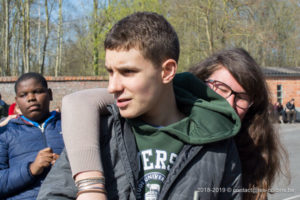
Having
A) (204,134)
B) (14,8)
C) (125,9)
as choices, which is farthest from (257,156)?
(14,8)

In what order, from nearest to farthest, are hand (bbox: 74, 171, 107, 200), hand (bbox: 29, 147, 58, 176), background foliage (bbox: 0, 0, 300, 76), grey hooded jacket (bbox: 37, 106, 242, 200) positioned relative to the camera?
1. hand (bbox: 74, 171, 107, 200)
2. grey hooded jacket (bbox: 37, 106, 242, 200)
3. hand (bbox: 29, 147, 58, 176)
4. background foliage (bbox: 0, 0, 300, 76)

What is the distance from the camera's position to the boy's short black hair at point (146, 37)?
4.75 ft

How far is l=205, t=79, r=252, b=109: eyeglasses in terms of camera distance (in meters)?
2.14

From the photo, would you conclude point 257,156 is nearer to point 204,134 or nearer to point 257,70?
point 257,70

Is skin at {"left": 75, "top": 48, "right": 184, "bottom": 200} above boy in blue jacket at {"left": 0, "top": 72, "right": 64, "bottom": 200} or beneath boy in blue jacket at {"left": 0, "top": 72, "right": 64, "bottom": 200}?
above

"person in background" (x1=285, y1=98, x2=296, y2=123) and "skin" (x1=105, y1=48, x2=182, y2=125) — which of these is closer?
"skin" (x1=105, y1=48, x2=182, y2=125)

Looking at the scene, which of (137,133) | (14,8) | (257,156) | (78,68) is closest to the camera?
(137,133)

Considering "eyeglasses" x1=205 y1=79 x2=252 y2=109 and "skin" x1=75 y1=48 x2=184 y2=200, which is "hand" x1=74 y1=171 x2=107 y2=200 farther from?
"eyeglasses" x1=205 y1=79 x2=252 y2=109

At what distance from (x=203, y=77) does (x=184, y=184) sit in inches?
38.4

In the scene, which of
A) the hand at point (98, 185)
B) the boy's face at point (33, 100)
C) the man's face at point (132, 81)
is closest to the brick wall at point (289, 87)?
the boy's face at point (33, 100)

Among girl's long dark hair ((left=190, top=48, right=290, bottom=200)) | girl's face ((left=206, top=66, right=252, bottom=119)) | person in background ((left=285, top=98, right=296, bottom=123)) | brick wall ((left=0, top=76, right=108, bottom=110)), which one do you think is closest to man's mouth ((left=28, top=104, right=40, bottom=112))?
girl's long dark hair ((left=190, top=48, right=290, bottom=200))

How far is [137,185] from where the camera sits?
57.9 inches

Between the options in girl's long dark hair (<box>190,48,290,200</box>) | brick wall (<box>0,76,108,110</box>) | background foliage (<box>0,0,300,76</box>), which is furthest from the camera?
background foliage (<box>0,0,300,76</box>)

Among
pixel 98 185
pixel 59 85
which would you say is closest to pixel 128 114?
pixel 98 185
